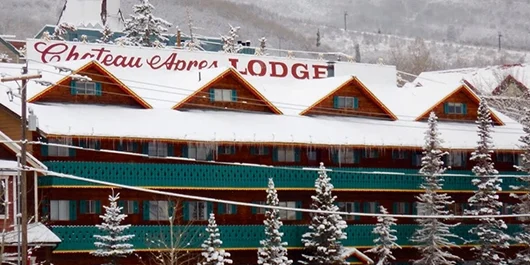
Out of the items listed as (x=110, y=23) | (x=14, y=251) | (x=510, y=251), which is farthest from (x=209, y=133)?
(x=110, y=23)

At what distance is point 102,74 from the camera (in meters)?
54.8

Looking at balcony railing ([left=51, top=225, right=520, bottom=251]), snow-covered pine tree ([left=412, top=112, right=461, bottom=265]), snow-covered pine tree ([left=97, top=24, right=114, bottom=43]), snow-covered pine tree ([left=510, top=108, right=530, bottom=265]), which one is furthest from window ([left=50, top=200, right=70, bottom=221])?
snow-covered pine tree ([left=97, top=24, right=114, bottom=43])

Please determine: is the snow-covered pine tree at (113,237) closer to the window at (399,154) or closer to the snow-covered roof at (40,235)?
the snow-covered roof at (40,235)

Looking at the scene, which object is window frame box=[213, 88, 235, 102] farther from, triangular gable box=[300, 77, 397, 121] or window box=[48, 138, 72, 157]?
window box=[48, 138, 72, 157]

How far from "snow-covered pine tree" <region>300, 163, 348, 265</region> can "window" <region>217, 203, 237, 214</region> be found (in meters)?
4.20

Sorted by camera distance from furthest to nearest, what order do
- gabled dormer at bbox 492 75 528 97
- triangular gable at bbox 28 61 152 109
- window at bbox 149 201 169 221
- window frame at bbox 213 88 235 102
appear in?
1. gabled dormer at bbox 492 75 528 97
2. window frame at bbox 213 88 235 102
3. window at bbox 149 201 169 221
4. triangular gable at bbox 28 61 152 109

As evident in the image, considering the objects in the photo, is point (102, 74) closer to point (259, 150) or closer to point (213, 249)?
point (259, 150)

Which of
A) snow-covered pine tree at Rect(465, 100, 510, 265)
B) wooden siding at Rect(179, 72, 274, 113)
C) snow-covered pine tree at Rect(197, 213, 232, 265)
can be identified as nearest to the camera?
snow-covered pine tree at Rect(197, 213, 232, 265)

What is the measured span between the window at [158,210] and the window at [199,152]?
99.9 inches

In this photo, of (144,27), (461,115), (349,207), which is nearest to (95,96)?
(349,207)

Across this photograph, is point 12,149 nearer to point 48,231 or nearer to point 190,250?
point 48,231

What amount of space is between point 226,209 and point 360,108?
980 cm

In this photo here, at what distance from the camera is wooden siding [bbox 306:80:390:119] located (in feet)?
200

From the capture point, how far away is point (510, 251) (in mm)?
63281
